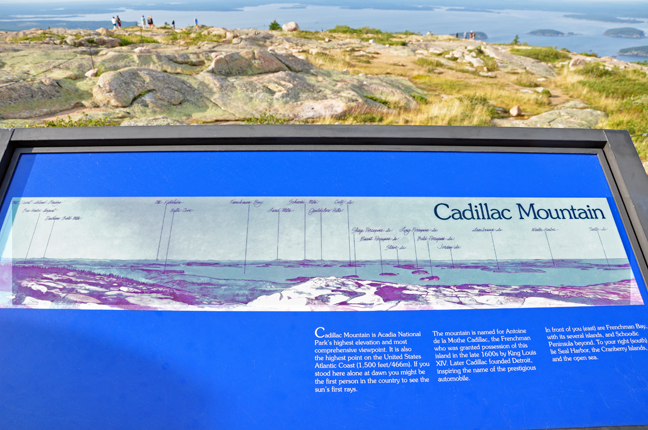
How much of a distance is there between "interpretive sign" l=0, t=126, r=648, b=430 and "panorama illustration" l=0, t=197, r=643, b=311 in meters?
0.01

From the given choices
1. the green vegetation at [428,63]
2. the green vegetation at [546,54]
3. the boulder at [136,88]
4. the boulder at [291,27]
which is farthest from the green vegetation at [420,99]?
the boulder at [291,27]

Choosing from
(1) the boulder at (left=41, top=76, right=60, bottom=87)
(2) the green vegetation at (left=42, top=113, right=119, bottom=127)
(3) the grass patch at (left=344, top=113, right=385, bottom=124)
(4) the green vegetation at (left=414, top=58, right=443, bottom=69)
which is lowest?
(2) the green vegetation at (left=42, top=113, right=119, bottom=127)

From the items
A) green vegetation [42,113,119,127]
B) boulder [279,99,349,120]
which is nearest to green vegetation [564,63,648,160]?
boulder [279,99,349,120]

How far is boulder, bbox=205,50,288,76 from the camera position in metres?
9.12

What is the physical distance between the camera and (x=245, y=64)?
948 centimetres

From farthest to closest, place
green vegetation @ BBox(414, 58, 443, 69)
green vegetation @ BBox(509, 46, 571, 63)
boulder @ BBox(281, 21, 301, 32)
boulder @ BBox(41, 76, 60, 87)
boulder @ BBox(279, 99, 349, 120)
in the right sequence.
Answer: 1. boulder @ BBox(281, 21, 301, 32)
2. green vegetation @ BBox(509, 46, 571, 63)
3. green vegetation @ BBox(414, 58, 443, 69)
4. boulder @ BBox(279, 99, 349, 120)
5. boulder @ BBox(41, 76, 60, 87)

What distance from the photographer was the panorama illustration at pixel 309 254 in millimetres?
1687

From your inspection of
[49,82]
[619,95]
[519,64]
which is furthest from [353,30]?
[49,82]

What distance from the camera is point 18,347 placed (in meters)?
1.58

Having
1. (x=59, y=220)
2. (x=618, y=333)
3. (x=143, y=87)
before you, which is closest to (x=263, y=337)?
(x=59, y=220)

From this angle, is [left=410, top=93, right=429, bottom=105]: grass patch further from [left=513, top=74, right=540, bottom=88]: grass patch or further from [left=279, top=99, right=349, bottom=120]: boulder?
[left=513, top=74, right=540, bottom=88]: grass patch

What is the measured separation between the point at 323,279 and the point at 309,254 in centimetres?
15

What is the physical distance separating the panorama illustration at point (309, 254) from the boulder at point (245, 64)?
818cm

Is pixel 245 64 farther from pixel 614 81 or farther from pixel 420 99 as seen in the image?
pixel 614 81
